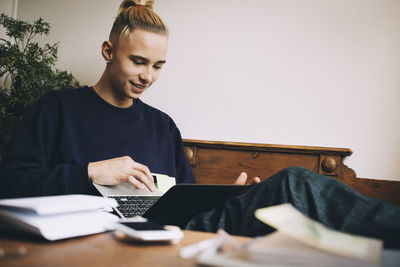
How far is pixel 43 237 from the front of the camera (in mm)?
577

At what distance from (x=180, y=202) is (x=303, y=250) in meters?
0.44

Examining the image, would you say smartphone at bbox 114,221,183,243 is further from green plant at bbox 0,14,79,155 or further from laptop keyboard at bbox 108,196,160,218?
green plant at bbox 0,14,79,155

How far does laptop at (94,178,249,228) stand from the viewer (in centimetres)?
78

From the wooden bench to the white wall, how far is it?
0.07 metres

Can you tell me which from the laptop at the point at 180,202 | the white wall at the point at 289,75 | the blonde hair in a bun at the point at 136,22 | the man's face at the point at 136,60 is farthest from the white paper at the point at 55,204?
the white wall at the point at 289,75

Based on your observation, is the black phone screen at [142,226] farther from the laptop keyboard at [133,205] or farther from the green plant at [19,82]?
the green plant at [19,82]

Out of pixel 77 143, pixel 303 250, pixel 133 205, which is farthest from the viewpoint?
pixel 77 143

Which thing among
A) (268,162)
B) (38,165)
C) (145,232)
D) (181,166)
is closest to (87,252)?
(145,232)

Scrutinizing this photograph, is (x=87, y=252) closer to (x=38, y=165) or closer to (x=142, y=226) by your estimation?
(x=142, y=226)

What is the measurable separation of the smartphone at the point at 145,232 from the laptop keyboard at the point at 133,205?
0.25 meters

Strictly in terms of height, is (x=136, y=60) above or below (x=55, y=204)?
above

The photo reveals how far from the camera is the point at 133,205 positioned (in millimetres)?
962

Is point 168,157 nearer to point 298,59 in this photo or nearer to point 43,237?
point 298,59

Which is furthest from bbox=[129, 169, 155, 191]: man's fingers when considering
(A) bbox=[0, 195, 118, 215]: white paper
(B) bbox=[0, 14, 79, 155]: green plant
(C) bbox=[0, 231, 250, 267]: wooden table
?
(B) bbox=[0, 14, 79, 155]: green plant
